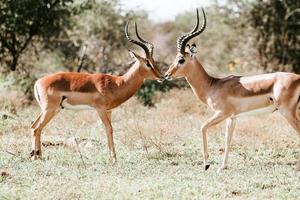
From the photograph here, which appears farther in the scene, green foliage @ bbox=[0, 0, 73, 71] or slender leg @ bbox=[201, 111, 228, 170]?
green foliage @ bbox=[0, 0, 73, 71]

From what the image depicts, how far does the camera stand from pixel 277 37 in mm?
24828

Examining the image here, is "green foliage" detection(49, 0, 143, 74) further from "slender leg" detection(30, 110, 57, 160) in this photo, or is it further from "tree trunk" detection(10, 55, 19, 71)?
"slender leg" detection(30, 110, 57, 160)

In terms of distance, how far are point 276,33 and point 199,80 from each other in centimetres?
1629

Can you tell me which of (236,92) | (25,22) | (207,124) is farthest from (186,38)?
(25,22)

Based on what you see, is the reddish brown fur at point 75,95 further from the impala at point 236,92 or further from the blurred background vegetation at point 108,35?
the blurred background vegetation at point 108,35

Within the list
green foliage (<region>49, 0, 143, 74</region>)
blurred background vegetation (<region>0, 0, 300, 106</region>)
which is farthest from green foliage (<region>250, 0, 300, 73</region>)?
green foliage (<region>49, 0, 143, 74</region>)

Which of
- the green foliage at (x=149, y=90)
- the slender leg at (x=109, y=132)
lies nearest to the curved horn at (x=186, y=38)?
the slender leg at (x=109, y=132)

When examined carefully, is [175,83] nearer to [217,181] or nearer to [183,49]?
[183,49]

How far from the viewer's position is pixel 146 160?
9258mm

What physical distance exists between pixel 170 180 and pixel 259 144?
3277 millimetres

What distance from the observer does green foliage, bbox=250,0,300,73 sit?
80.0 feet

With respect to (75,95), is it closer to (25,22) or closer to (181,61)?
(181,61)

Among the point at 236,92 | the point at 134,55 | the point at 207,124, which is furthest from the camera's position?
the point at 134,55

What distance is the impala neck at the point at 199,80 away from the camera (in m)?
9.20
